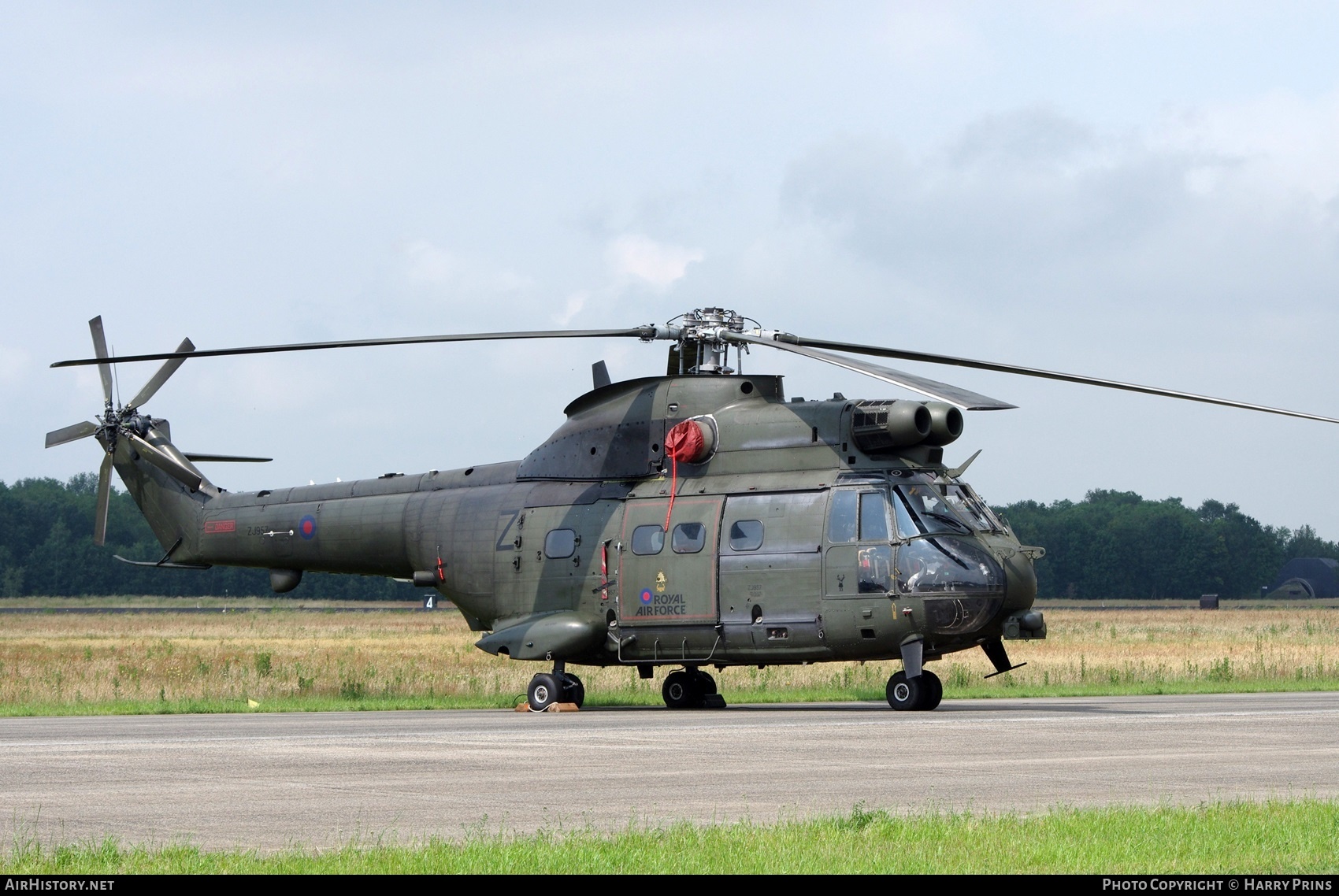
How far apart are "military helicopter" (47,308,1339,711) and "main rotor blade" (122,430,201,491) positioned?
3.79 m

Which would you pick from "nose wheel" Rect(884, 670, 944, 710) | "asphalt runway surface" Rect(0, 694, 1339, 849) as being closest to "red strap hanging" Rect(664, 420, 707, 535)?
"asphalt runway surface" Rect(0, 694, 1339, 849)

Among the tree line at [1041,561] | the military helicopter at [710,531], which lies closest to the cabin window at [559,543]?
the military helicopter at [710,531]

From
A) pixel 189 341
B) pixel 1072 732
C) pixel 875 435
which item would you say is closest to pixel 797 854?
pixel 1072 732

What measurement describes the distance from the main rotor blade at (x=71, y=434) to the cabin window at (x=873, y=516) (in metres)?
17.4

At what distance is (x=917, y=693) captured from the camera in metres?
23.0

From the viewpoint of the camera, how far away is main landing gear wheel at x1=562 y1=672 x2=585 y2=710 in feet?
82.5

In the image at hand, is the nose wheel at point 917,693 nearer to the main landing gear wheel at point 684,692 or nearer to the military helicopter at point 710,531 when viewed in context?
the military helicopter at point 710,531

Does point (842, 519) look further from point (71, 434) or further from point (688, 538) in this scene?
point (71, 434)

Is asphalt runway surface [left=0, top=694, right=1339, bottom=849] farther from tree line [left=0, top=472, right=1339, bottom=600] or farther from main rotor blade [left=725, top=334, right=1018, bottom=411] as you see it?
tree line [left=0, top=472, right=1339, bottom=600]

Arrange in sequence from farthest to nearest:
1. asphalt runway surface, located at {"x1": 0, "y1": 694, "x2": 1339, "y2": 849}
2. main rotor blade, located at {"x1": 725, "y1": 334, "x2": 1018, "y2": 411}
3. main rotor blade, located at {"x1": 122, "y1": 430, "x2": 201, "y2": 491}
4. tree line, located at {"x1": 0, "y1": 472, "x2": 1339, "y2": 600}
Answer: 1. tree line, located at {"x1": 0, "y1": 472, "x2": 1339, "y2": 600}
2. main rotor blade, located at {"x1": 122, "y1": 430, "x2": 201, "y2": 491}
3. main rotor blade, located at {"x1": 725, "y1": 334, "x2": 1018, "y2": 411}
4. asphalt runway surface, located at {"x1": 0, "y1": 694, "x2": 1339, "y2": 849}

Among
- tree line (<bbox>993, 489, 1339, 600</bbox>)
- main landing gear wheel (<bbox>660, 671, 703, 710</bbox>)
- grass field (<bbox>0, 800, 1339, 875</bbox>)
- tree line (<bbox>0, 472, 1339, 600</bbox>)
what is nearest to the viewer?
grass field (<bbox>0, 800, 1339, 875</bbox>)

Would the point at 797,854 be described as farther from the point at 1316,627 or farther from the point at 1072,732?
the point at 1316,627

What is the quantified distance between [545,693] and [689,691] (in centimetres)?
245
